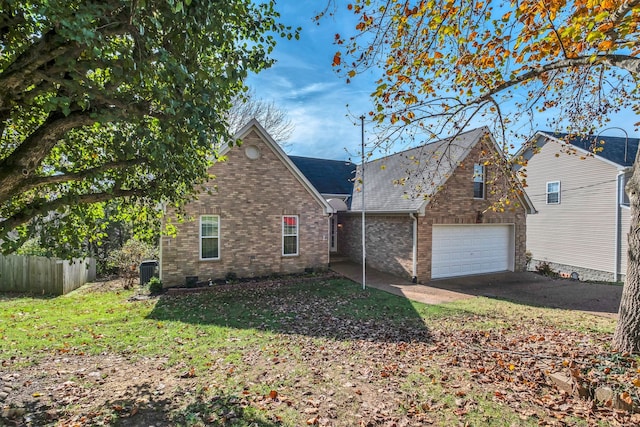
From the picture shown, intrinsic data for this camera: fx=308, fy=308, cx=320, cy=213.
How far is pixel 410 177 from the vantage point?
1280 cm

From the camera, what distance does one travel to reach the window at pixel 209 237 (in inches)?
485

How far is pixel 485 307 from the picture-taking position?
9.36 meters

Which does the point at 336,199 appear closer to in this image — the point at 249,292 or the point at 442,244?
the point at 442,244

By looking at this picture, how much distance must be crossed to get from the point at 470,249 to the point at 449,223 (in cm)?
195

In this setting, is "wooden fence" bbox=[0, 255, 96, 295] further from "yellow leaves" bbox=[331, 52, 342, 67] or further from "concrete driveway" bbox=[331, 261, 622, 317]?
"yellow leaves" bbox=[331, 52, 342, 67]

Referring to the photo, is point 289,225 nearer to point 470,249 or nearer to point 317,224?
point 317,224

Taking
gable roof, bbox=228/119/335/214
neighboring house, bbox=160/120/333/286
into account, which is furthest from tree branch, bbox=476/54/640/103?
neighboring house, bbox=160/120/333/286

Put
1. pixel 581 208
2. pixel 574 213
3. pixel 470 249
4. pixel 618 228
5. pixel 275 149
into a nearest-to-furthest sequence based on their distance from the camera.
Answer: pixel 275 149
pixel 470 249
pixel 618 228
pixel 581 208
pixel 574 213

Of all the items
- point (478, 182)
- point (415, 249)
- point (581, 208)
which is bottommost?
point (415, 249)

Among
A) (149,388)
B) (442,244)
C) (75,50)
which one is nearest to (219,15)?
(75,50)

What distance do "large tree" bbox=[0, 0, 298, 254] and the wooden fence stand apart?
26.2 feet

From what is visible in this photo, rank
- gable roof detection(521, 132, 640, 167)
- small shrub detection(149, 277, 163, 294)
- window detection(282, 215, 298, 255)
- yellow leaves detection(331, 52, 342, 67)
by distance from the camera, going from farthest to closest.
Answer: gable roof detection(521, 132, 640, 167), window detection(282, 215, 298, 255), small shrub detection(149, 277, 163, 294), yellow leaves detection(331, 52, 342, 67)

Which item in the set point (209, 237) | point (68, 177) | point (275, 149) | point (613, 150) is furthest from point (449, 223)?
point (68, 177)

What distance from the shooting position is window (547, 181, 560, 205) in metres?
18.5
